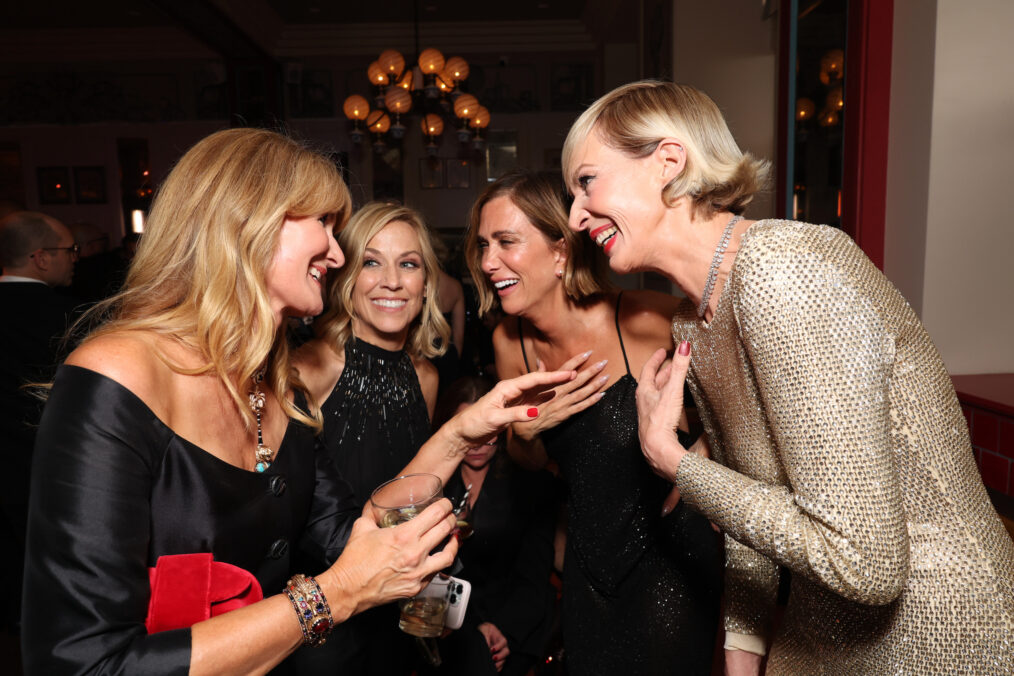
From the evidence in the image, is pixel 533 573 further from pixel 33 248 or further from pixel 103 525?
pixel 33 248

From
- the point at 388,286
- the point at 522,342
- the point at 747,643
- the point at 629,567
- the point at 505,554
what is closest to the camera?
the point at 747,643

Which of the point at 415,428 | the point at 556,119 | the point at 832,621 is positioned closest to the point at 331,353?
the point at 415,428

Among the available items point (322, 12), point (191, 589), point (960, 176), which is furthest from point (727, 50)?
point (322, 12)

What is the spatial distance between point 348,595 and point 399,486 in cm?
20

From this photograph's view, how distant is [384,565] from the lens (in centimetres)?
111

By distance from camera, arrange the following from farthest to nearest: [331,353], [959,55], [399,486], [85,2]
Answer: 1. [85,2]
2. [331,353]
3. [959,55]
4. [399,486]

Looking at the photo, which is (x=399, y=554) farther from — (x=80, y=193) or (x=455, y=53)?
(x=80, y=193)

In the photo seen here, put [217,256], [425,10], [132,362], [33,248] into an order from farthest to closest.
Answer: [425,10]
[33,248]
[217,256]
[132,362]

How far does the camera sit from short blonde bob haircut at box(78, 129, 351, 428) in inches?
46.3

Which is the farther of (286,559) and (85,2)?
(85,2)

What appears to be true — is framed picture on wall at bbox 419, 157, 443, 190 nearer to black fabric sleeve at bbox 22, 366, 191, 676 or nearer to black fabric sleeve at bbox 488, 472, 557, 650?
black fabric sleeve at bbox 488, 472, 557, 650

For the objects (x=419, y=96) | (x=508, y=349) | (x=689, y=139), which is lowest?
(x=508, y=349)

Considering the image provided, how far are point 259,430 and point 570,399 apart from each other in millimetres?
→ 837

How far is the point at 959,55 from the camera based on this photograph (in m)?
1.95
